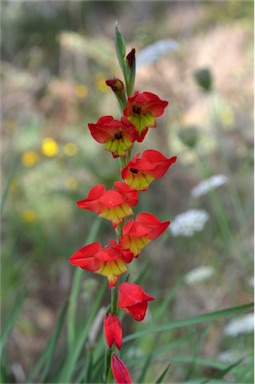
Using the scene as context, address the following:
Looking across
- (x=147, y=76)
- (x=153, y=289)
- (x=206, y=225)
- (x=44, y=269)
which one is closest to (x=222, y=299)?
(x=153, y=289)

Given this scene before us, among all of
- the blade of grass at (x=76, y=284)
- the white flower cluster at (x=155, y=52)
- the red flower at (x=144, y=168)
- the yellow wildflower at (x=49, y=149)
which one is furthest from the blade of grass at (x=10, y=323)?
the yellow wildflower at (x=49, y=149)

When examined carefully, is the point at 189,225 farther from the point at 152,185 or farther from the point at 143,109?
the point at 152,185

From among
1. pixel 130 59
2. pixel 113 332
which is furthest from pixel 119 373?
pixel 130 59

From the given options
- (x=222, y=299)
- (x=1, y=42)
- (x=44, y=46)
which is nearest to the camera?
(x=222, y=299)

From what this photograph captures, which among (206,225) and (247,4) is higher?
(247,4)

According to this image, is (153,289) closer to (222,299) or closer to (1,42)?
(222,299)

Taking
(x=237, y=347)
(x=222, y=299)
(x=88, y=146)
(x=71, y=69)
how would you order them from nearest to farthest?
(x=237, y=347) → (x=222, y=299) → (x=88, y=146) → (x=71, y=69)

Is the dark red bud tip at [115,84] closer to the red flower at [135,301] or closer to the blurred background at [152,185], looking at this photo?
the red flower at [135,301]
